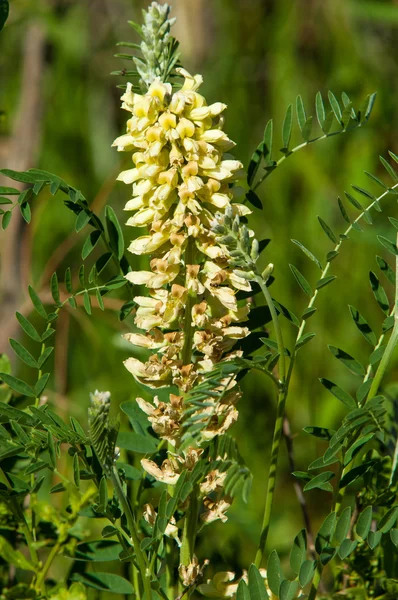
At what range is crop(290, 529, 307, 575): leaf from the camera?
0.69m

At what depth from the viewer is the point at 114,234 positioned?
815 mm

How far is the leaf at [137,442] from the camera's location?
2.70 feet

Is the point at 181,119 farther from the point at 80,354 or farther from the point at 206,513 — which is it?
the point at 80,354

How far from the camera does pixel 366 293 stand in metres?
1.94

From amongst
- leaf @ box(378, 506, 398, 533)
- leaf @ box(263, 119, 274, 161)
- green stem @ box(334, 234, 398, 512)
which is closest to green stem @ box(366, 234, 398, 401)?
green stem @ box(334, 234, 398, 512)

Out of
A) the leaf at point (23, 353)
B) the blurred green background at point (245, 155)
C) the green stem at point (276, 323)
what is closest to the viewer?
the green stem at point (276, 323)

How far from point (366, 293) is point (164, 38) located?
4.45 ft

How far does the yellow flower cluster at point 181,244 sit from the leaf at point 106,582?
17 cm

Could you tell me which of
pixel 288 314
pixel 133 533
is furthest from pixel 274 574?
pixel 288 314

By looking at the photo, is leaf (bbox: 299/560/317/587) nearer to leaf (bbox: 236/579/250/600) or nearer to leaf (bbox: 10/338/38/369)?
leaf (bbox: 236/579/250/600)

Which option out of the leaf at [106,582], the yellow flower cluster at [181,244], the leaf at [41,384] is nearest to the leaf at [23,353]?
the leaf at [41,384]

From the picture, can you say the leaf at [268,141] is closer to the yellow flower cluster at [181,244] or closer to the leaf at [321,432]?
the yellow flower cluster at [181,244]

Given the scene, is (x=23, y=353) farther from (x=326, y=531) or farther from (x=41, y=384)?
(x=326, y=531)

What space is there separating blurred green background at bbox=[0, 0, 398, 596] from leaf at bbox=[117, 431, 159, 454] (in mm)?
260
